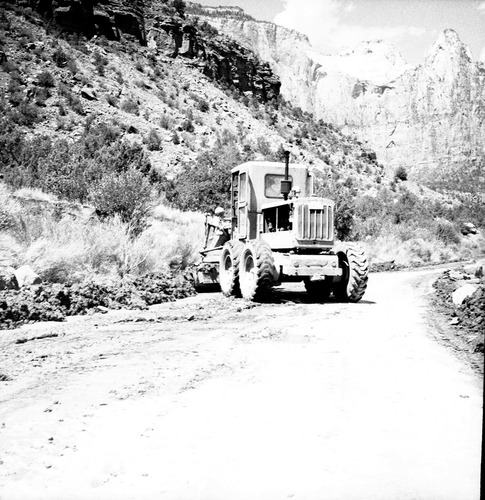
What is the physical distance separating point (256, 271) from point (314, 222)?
158 centimetres

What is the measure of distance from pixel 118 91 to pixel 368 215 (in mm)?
22901

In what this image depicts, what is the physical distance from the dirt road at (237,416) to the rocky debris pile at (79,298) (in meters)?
0.90

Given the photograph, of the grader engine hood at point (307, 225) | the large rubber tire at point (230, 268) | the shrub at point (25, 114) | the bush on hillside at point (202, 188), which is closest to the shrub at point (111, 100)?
the shrub at point (25, 114)

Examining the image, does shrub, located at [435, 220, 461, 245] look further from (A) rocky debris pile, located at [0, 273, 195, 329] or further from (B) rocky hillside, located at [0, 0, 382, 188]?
(A) rocky debris pile, located at [0, 273, 195, 329]

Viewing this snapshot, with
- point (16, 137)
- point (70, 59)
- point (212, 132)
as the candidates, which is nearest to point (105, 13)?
point (70, 59)

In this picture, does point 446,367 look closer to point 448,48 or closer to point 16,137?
point 448,48

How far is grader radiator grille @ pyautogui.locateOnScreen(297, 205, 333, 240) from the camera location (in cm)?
1189

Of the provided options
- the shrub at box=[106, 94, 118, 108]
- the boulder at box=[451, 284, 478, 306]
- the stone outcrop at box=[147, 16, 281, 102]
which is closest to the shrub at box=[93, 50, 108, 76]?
the shrub at box=[106, 94, 118, 108]

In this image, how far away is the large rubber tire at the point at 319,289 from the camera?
13445mm

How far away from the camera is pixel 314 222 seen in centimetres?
1203

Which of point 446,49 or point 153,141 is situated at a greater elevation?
point 153,141

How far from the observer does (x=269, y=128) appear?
5984cm

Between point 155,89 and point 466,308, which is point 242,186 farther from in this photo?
point 155,89

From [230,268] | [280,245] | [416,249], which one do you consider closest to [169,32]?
[416,249]
